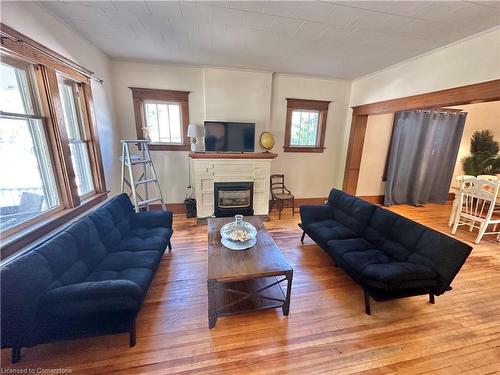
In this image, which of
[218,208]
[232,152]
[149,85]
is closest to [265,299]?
[218,208]

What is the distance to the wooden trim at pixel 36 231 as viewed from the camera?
149 cm

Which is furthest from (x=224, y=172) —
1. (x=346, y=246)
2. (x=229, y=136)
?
(x=346, y=246)

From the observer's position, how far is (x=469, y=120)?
4.79 metres

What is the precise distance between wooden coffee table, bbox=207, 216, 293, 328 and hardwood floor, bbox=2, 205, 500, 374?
0.10 m

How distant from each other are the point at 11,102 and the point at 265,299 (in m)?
2.75

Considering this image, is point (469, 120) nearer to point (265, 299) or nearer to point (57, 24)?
point (265, 299)

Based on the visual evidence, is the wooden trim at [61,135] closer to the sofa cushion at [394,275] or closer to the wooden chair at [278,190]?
the sofa cushion at [394,275]

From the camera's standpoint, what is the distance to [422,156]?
4668mm

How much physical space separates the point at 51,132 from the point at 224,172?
7.40ft

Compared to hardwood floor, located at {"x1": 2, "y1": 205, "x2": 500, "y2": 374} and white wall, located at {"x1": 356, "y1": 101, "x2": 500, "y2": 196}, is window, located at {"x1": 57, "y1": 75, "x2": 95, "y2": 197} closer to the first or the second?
hardwood floor, located at {"x1": 2, "y1": 205, "x2": 500, "y2": 374}

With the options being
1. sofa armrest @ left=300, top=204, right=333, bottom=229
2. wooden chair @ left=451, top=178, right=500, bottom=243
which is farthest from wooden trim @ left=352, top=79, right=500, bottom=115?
sofa armrest @ left=300, top=204, right=333, bottom=229

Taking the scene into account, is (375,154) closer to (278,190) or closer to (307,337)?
(278,190)

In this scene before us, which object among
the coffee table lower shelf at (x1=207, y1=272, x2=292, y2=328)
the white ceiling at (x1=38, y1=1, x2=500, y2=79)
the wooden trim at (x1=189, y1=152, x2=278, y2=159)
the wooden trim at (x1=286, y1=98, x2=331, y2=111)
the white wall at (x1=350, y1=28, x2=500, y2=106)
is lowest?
the coffee table lower shelf at (x1=207, y1=272, x2=292, y2=328)

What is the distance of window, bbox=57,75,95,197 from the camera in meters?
2.48
